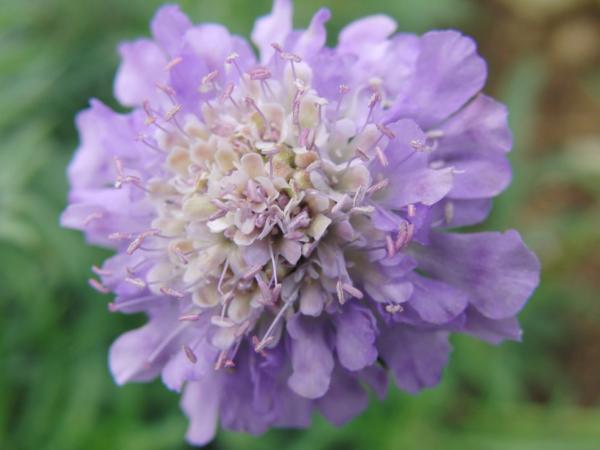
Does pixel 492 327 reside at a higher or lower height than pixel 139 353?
lower

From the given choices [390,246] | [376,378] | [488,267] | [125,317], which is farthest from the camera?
[125,317]

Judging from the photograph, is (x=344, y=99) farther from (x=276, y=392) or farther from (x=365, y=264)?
(x=276, y=392)

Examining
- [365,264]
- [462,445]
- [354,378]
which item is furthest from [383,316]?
[462,445]

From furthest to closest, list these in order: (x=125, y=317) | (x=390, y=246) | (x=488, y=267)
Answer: (x=125, y=317) → (x=488, y=267) → (x=390, y=246)

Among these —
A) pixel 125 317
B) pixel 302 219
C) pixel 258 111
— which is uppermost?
pixel 258 111

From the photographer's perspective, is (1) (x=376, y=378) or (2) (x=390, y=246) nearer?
(2) (x=390, y=246)

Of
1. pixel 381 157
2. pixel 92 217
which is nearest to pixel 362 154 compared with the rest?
pixel 381 157

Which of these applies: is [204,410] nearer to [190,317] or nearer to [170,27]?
[190,317]

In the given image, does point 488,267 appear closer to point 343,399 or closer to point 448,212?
point 448,212
